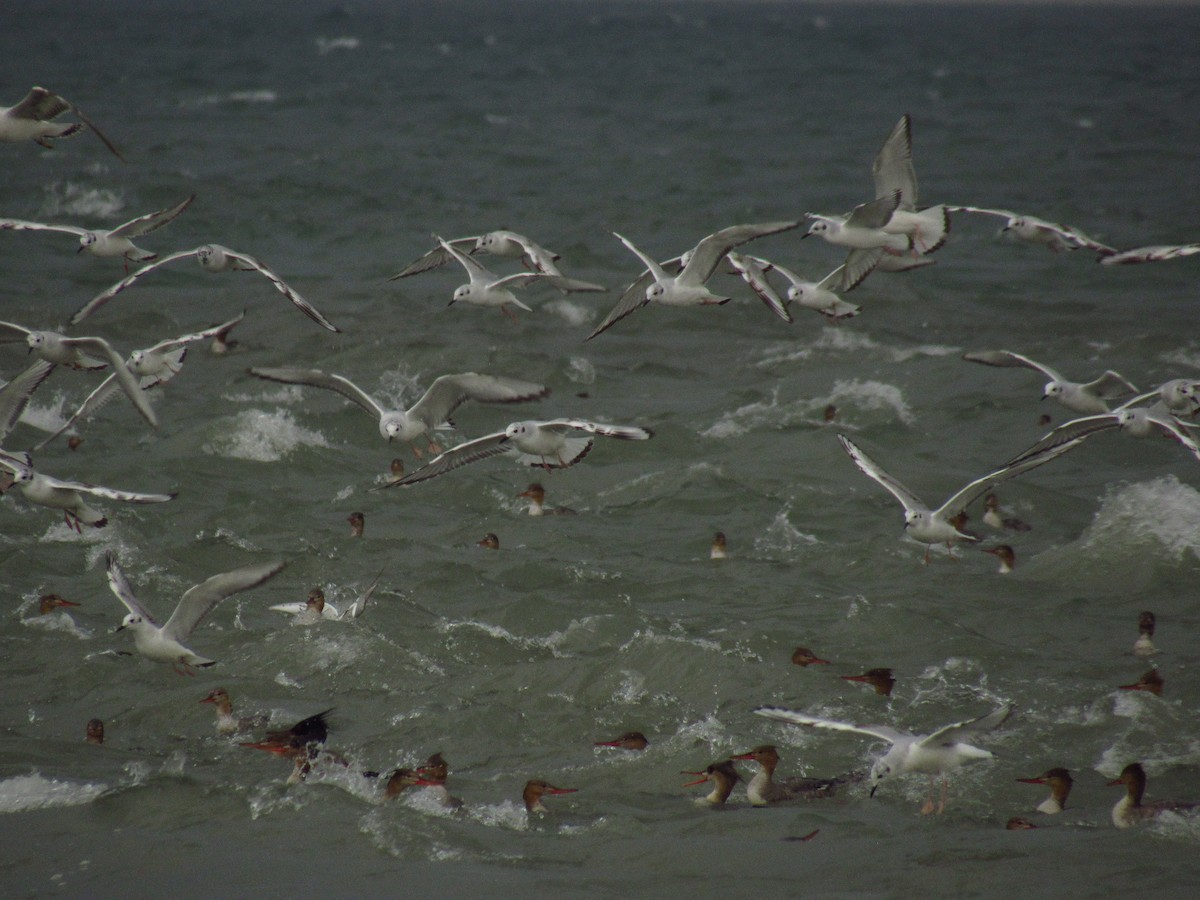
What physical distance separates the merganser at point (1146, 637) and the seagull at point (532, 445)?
160 inches

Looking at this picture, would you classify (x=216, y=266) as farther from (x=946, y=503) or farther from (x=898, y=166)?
(x=946, y=503)

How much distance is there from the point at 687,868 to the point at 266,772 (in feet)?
9.53

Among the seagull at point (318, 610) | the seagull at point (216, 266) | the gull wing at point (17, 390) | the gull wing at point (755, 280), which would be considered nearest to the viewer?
the seagull at point (318, 610)

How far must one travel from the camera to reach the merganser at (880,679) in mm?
10289

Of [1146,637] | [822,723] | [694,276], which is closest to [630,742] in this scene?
[822,723]

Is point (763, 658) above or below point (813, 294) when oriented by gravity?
below

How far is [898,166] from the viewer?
11.8 m

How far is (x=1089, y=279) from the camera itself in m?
25.3

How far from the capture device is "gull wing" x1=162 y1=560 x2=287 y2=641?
9648 millimetres

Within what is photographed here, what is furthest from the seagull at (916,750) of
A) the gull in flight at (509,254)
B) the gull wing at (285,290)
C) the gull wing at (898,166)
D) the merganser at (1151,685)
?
the gull in flight at (509,254)

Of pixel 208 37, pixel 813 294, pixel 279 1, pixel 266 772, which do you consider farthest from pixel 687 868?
pixel 279 1

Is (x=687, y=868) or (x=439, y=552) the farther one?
(x=439, y=552)

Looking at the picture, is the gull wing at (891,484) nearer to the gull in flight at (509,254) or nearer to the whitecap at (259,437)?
the gull in flight at (509,254)

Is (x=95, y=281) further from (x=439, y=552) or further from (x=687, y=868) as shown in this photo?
(x=687, y=868)
